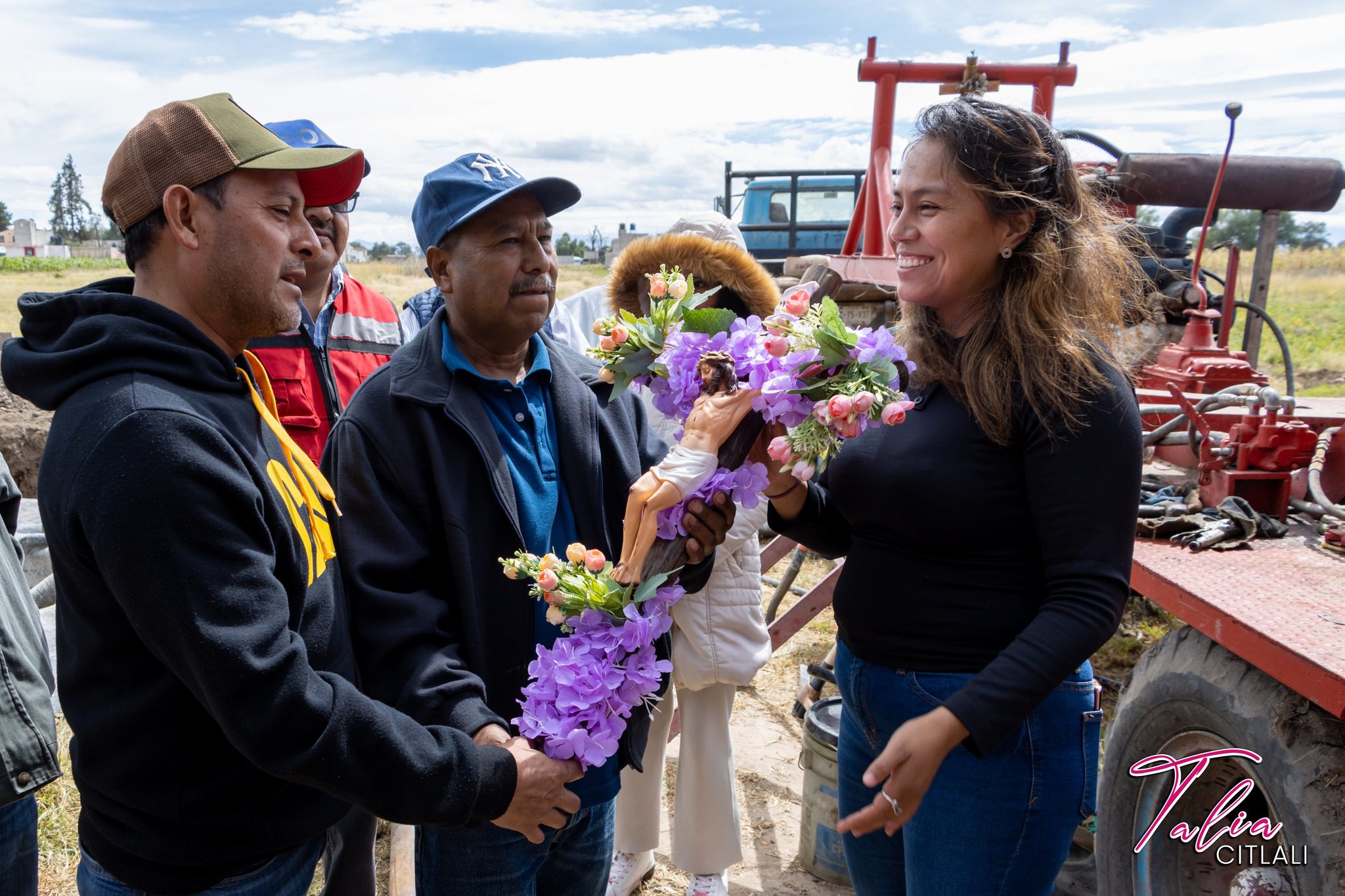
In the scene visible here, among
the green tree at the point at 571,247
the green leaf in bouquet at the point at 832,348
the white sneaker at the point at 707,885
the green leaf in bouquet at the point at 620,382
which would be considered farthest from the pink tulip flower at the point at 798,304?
the green tree at the point at 571,247

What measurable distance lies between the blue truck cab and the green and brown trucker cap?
12238mm

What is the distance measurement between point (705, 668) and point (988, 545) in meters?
1.59

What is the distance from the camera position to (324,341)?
3145 mm

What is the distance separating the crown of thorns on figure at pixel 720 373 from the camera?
1.82m

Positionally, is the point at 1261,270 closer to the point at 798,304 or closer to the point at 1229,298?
the point at 1229,298

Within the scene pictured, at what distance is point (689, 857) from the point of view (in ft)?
11.0

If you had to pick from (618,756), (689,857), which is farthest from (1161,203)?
(618,756)

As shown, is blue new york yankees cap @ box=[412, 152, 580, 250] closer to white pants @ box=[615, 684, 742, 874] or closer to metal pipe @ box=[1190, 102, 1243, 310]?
white pants @ box=[615, 684, 742, 874]

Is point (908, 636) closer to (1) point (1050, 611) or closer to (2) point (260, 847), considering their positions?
(1) point (1050, 611)

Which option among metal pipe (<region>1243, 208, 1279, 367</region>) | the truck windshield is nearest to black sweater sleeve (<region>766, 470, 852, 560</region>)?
metal pipe (<region>1243, 208, 1279, 367</region>)

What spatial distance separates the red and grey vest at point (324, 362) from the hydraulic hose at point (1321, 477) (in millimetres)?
2968

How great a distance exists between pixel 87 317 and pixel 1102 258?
1.92 m

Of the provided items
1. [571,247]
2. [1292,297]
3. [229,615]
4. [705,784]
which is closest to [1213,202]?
[705,784]

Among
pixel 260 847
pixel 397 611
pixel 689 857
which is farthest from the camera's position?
pixel 689 857
